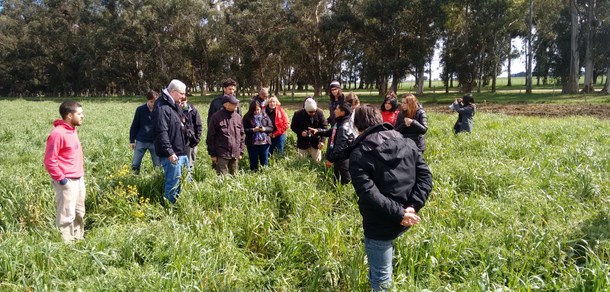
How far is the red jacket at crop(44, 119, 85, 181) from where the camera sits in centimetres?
474

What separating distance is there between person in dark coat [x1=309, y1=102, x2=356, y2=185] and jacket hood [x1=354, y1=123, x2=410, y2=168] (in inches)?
62.1

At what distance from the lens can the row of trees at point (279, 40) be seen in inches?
1422

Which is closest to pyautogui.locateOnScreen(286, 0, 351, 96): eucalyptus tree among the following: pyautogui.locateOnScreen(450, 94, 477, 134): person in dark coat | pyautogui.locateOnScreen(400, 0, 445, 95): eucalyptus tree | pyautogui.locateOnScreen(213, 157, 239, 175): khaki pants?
pyautogui.locateOnScreen(400, 0, 445, 95): eucalyptus tree

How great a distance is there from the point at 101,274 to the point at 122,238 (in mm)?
650

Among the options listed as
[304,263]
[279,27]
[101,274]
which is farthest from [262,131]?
[279,27]

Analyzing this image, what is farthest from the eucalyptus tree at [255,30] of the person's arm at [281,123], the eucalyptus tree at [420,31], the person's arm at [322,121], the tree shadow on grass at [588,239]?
the tree shadow on grass at [588,239]

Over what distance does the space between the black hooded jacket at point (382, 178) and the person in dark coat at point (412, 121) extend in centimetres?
→ 344

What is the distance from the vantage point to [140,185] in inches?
252

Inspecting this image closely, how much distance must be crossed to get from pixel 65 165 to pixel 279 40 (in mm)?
35887

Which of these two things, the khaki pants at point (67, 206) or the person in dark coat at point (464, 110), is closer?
the khaki pants at point (67, 206)

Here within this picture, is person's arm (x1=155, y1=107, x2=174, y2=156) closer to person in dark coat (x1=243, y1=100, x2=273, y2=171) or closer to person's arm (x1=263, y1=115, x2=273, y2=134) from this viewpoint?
person in dark coat (x1=243, y1=100, x2=273, y2=171)

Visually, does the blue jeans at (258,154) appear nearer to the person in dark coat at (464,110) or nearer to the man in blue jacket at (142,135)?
the man in blue jacket at (142,135)

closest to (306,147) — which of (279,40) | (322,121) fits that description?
(322,121)

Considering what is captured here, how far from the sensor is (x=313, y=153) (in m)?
8.30
